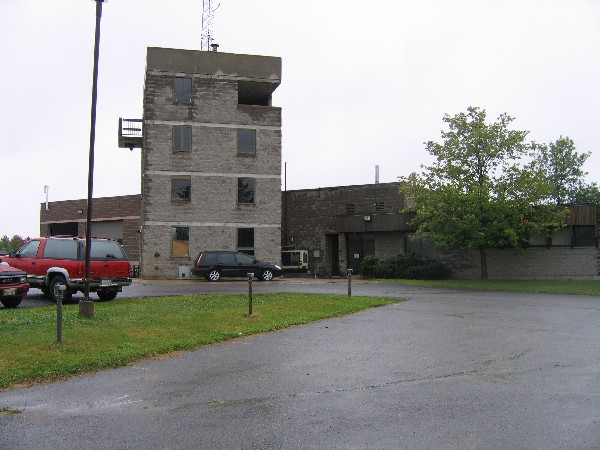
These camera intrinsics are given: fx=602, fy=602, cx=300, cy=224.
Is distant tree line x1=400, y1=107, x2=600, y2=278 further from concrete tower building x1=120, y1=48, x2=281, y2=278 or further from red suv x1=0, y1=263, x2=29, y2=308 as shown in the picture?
red suv x1=0, y1=263, x2=29, y2=308

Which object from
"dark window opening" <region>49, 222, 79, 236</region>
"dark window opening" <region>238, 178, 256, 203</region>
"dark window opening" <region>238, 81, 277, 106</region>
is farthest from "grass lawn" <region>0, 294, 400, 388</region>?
"dark window opening" <region>49, 222, 79, 236</region>

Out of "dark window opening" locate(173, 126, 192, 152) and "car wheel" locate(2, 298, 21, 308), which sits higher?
"dark window opening" locate(173, 126, 192, 152)

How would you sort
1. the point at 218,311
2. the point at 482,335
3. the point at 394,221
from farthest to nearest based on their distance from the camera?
the point at 394,221 < the point at 218,311 < the point at 482,335

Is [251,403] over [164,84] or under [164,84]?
under

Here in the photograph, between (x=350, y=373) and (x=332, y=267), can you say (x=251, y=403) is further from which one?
(x=332, y=267)

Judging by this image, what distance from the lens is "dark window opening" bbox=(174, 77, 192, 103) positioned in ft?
120

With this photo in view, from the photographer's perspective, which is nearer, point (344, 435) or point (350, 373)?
point (344, 435)

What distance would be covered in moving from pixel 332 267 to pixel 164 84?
15522 mm

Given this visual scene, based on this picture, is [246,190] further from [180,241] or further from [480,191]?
[480,191]

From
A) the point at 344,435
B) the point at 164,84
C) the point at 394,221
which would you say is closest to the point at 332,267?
the point at 394,221

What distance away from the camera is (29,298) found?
60.4ft

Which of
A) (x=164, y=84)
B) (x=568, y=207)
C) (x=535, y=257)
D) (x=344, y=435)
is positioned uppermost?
(x=164, y=84)

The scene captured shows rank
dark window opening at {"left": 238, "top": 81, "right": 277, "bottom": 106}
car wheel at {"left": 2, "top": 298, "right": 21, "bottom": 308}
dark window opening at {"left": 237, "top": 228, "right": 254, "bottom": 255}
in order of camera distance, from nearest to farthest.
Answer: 1. car wheel at {"left": 2, "top": 298, "right": 21, "bottom": 308}
2. dark window opening at {"left": 237, "top": 228, "right": 254, "bottom": 255}
3. dark window opening at {"left": 238, "top": 81, "right": 277, "bottom": 106}

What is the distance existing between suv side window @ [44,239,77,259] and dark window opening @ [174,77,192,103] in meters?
20.6
